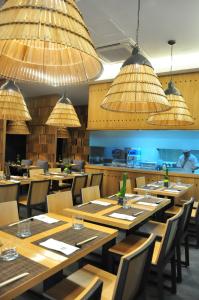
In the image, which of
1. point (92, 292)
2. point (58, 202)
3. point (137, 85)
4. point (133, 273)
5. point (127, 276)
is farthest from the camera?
point (58, 202)

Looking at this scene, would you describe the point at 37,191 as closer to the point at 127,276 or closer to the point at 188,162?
the point at 127,276

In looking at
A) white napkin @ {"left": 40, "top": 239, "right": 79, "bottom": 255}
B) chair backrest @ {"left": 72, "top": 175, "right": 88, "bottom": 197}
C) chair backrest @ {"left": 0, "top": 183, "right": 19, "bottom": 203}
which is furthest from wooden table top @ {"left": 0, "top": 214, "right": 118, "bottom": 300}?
chair backrest @ {"left": 72, "top": 175, "right": 88, "bottom": 197}

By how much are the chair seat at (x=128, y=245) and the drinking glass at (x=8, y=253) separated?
46.8 inches

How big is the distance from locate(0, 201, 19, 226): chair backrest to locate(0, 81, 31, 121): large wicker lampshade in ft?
7.81

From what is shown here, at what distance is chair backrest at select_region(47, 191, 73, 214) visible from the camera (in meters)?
3.25

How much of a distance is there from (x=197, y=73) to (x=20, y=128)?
7092 mm

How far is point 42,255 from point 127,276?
66 cm

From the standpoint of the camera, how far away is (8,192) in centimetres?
432

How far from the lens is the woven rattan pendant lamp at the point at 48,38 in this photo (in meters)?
1.16

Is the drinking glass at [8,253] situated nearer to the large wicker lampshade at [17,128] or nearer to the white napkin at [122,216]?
the white napkin at [122,216]

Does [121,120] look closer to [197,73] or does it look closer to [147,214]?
[197,73]

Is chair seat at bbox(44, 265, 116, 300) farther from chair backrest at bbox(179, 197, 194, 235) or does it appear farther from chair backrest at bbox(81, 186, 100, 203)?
chair backrest at bbox(81, 186, 100, 203)

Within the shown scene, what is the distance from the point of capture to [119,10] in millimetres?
4012

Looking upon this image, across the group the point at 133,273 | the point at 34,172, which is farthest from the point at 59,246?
the point at 34,172
